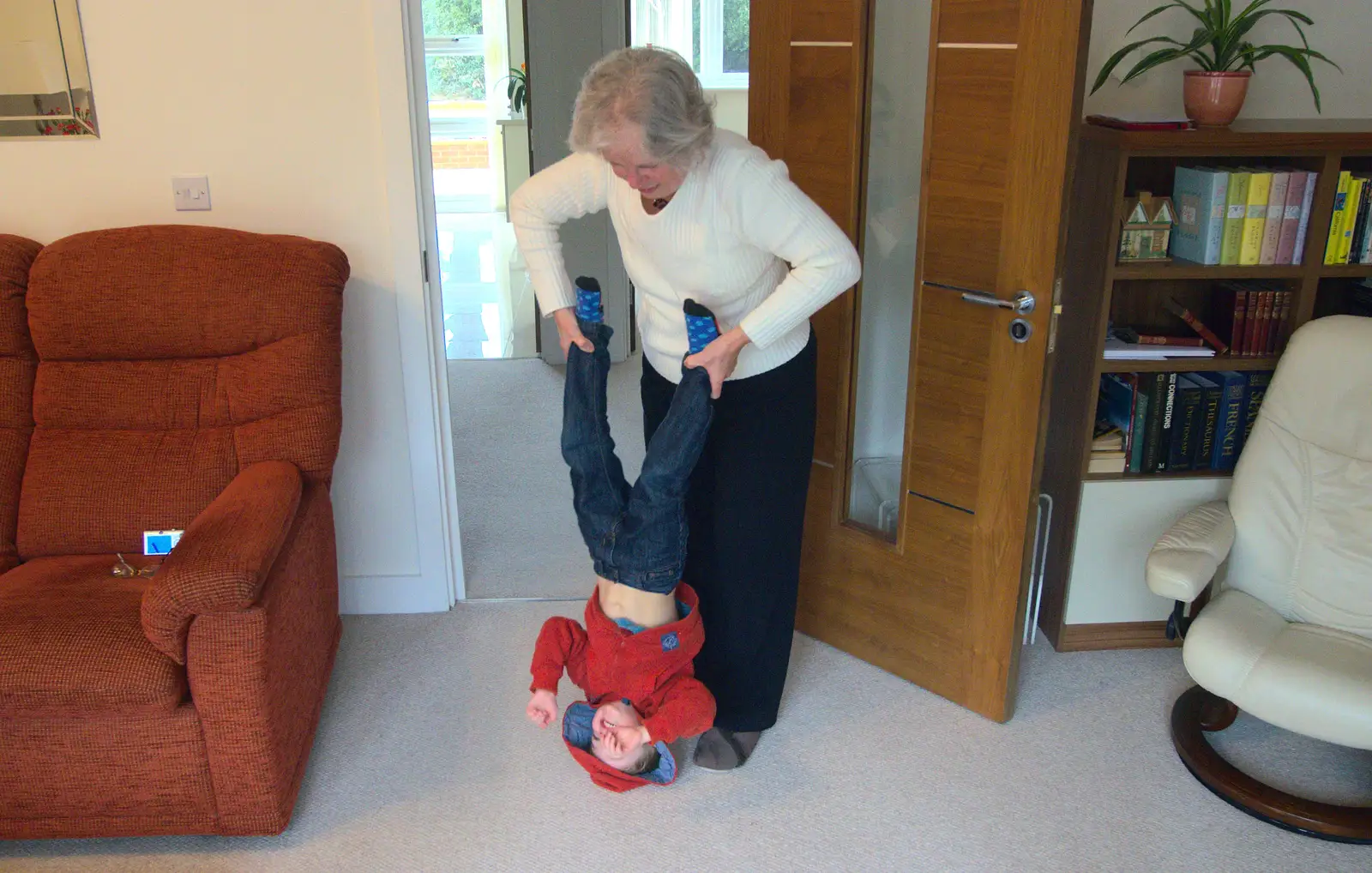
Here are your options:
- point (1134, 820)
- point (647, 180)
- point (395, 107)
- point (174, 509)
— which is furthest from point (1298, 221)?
point (174, 509)

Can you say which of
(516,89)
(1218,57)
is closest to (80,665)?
(1218,57)

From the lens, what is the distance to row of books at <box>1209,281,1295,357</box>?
2600mm

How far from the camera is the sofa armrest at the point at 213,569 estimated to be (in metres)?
1.88

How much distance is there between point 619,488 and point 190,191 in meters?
1.30

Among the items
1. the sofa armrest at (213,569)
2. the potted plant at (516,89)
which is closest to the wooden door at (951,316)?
the sofa armrest at (213,569)

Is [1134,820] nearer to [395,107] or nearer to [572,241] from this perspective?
[395,107]

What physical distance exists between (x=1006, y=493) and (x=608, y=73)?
3.85 ft

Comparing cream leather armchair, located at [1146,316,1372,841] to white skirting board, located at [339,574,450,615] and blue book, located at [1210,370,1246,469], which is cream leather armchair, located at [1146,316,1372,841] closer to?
blue book, located at [1210,370,1246,469]

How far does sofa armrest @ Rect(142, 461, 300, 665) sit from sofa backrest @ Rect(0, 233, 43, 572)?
569 millimetres

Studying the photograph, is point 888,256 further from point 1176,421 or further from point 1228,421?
point 1228,421

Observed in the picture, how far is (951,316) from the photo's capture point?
2.31 meters

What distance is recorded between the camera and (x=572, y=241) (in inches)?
182

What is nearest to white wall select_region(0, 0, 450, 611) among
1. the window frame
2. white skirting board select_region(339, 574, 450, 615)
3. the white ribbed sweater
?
white skirting board select_region(339, 574, 450, 615)

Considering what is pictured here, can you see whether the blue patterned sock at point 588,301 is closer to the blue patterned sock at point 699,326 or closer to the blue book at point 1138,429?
the blue patterned sock at point 699,326
